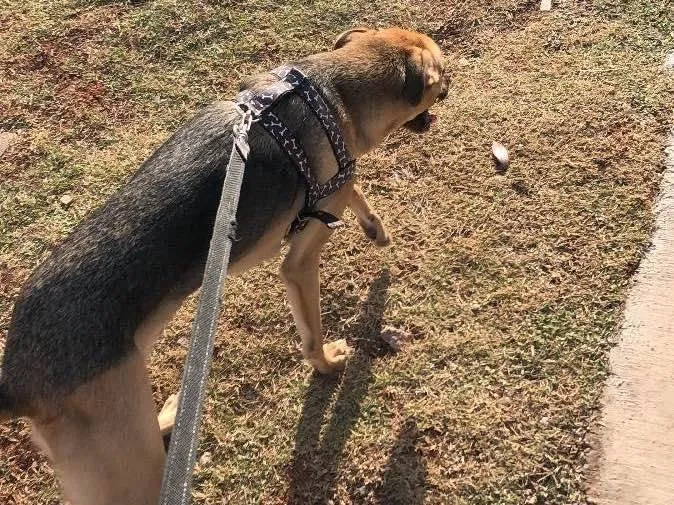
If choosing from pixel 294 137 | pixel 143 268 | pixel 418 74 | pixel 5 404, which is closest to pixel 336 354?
pixel 294 137

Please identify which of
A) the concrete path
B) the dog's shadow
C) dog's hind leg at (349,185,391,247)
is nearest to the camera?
the concrete path

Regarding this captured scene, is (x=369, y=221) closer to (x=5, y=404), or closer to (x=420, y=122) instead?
(x=420, y=122)

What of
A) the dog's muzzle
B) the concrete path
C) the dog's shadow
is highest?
the dog's muzzle

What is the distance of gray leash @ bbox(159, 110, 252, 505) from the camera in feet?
5.17

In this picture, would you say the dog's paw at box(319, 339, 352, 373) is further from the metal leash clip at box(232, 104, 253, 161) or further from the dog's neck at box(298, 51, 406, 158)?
the metal leash clip at box(232, 104, 253, 161)

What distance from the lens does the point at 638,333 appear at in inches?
135

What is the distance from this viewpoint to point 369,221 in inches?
159

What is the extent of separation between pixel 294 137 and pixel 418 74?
0.85 meters

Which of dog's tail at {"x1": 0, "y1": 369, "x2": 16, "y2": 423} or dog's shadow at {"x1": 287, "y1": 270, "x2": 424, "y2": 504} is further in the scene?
dog's shadow at {"x1": 287, "y1": 270, "x2": 424, "y2": 504}

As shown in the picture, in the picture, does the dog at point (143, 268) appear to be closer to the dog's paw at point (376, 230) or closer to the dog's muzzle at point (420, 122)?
the dog's muzzle at point (420, 122)

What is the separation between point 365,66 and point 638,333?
216cm

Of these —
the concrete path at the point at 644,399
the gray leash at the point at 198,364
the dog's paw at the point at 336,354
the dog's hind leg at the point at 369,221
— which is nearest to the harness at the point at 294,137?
the gray leash at the point at 198,364

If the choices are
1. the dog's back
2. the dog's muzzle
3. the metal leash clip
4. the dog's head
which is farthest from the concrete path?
the metal leash clip

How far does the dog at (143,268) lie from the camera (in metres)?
2.37
